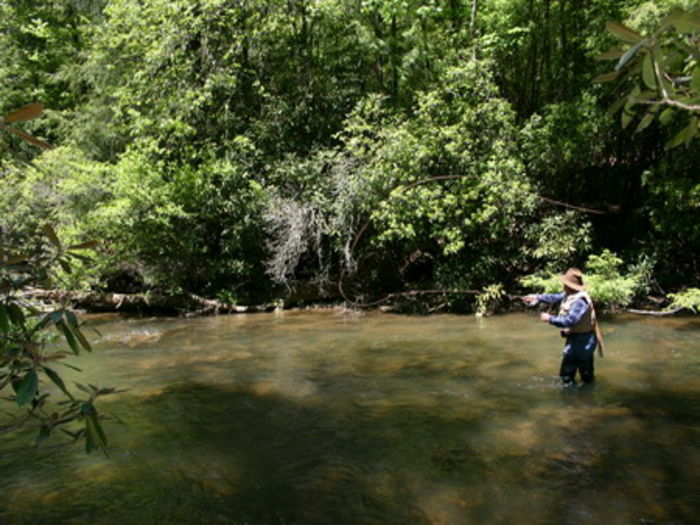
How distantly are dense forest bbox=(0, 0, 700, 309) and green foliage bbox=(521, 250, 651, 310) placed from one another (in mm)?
73

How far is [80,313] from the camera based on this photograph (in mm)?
15000

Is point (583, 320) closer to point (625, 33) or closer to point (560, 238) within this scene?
point (625, 33)

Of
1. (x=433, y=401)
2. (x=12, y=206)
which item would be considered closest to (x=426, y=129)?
(x=433, y=401)

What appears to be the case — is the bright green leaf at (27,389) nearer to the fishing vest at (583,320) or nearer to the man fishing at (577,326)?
the man fishing at (577,326)

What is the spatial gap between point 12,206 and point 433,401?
1360cm

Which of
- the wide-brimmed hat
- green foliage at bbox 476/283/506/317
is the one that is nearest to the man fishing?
the wide-brimmed hat

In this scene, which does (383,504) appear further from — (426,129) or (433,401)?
(426,129)

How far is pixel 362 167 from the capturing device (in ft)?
44.8

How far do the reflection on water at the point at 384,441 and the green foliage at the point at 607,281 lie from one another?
5.69 ft

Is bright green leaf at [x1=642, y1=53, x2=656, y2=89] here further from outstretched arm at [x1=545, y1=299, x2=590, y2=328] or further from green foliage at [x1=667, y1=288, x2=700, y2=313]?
green foliage at [x1=667, y1=288, x2=700, y2=313]

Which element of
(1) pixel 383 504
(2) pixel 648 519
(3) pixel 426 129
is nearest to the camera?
(2) pixel 648 519

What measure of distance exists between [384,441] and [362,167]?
28.6 ft

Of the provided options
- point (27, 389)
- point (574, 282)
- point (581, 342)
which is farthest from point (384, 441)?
point (27, 389)

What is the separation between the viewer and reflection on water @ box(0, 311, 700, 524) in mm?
4590
